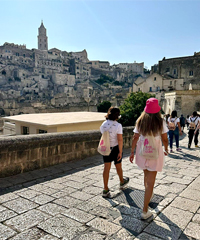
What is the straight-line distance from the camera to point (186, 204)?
3453mm

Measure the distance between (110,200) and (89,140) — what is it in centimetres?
321

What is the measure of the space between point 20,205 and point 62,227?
978 mm

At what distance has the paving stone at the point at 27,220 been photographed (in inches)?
110

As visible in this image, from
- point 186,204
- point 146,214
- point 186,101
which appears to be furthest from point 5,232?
point 186,101

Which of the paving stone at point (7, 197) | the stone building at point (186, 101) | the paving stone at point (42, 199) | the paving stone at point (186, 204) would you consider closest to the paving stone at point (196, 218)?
the paving stone at point (186, 204)

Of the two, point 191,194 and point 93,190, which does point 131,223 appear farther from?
point 191,194

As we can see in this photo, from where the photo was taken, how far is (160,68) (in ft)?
170

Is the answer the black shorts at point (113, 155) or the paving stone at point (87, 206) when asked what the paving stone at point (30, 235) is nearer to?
the paving stone at point (87, 206)

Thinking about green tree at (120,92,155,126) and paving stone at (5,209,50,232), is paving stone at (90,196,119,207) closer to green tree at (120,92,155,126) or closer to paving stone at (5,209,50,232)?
paving stone at (5,209,50,232)

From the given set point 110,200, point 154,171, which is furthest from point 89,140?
point 154,171

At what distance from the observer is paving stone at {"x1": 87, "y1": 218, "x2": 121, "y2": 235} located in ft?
8.95

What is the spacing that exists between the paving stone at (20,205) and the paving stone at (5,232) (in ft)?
1.36

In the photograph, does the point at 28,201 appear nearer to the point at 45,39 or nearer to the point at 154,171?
the point at 154,171

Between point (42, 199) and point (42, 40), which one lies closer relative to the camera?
point (42, 199)
